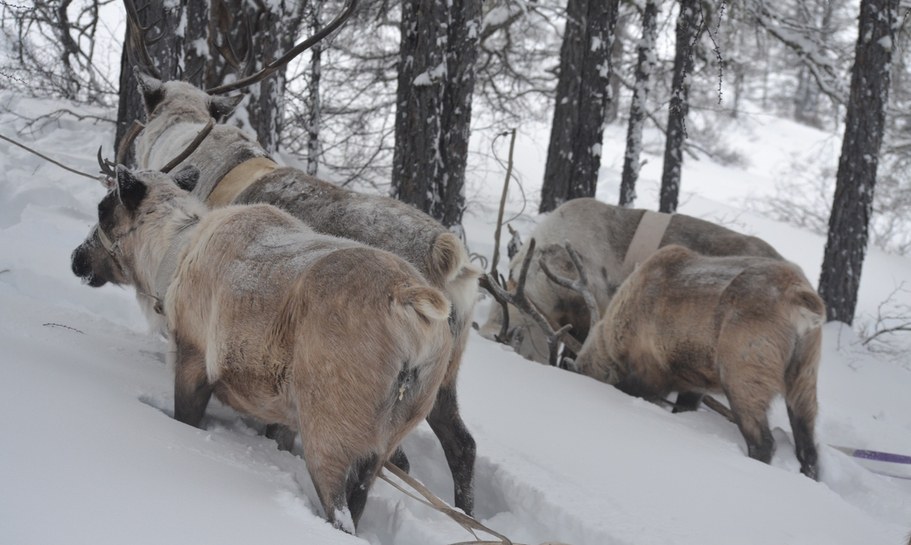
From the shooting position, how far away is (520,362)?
19.1ft

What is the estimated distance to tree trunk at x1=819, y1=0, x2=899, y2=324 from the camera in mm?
8875

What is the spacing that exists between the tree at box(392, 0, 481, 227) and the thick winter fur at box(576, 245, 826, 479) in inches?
67.0

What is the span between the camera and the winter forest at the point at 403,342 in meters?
3.04

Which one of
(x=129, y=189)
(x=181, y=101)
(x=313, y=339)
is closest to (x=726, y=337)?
(x=313, y=339)

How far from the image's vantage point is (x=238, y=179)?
5125 millimetres

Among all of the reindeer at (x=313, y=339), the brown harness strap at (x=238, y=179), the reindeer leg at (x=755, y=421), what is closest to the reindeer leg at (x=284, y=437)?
the reindeer at (x=313, y=339)

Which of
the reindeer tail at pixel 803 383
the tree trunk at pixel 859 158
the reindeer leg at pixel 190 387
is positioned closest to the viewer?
the reindeer leg at pixel 190 387

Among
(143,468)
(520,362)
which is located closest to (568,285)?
(520,362)

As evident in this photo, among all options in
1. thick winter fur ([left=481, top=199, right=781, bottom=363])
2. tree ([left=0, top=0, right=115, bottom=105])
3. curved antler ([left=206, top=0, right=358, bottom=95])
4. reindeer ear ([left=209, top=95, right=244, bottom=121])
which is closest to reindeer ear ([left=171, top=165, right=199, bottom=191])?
curved antler ([left=206, top=0, right=358, bottom=95])

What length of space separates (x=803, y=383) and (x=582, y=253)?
2.71 meters

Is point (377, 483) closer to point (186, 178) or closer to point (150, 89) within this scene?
point (186, 178)

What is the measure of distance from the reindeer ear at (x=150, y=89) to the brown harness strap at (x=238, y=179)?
1.11 m

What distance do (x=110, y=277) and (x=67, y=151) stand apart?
5550mm

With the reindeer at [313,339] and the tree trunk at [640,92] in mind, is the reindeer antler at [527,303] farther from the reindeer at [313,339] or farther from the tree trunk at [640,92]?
the tree trunk at [640,92]
